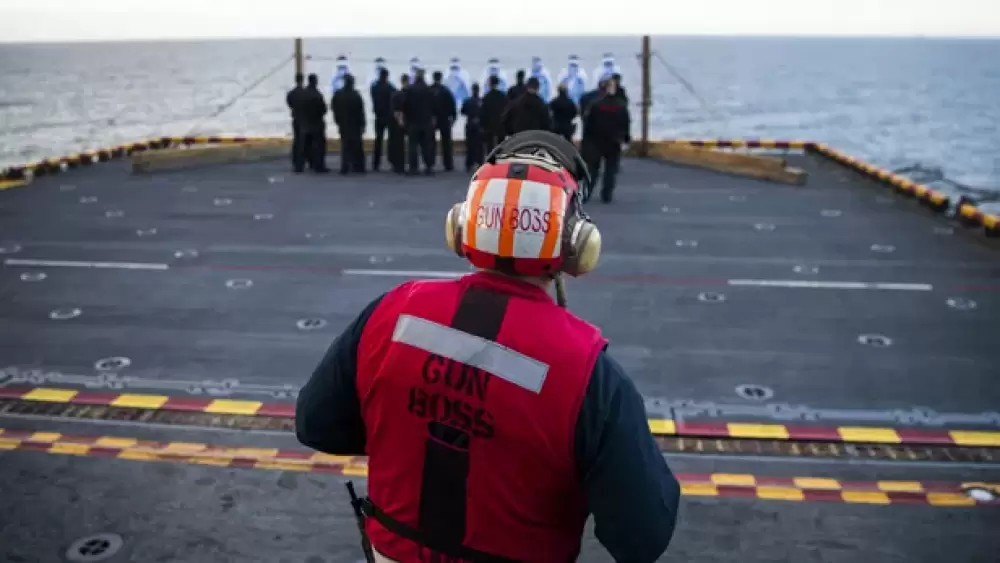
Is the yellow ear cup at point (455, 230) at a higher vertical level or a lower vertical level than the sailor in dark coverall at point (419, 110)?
lower

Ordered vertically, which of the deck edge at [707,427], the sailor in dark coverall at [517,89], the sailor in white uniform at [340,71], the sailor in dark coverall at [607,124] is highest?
the sailor in white uniform at [340,71]

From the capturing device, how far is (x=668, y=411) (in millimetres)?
6402

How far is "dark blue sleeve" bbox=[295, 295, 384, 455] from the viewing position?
242cm

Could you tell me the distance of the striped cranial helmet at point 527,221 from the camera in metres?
2.24

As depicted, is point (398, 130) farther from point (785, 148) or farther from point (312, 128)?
point (785, 148)

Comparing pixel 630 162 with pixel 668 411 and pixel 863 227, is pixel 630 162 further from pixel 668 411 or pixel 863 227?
pixel 668 411

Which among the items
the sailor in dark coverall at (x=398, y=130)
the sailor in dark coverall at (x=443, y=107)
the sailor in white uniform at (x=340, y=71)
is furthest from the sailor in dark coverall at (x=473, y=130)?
the sailor in white uniform at (x=340, y=71)

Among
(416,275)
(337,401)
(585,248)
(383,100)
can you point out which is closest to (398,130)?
(383,100)

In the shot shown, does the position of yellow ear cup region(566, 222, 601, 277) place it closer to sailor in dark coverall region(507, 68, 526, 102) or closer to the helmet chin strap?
the helmet chin strap

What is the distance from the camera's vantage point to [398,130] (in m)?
17.3

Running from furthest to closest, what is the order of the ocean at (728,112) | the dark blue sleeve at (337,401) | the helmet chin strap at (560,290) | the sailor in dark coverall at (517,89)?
the ocean at (728,112), the sailor in dark coverall at (517,89), the helmet chin strap at (560,290), the dark blue sleeve at (337,401)

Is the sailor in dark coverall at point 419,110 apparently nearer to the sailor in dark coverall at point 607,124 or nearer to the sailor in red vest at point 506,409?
the sailor in dark coverall at point 607,124

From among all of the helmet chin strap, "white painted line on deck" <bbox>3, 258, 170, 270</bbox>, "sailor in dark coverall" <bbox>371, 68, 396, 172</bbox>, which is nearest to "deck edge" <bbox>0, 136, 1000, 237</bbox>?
"sailor in dark coverall" <bbox>371, 68, 396, 172</bbox>

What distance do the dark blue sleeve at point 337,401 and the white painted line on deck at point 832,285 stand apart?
25.3 ft
